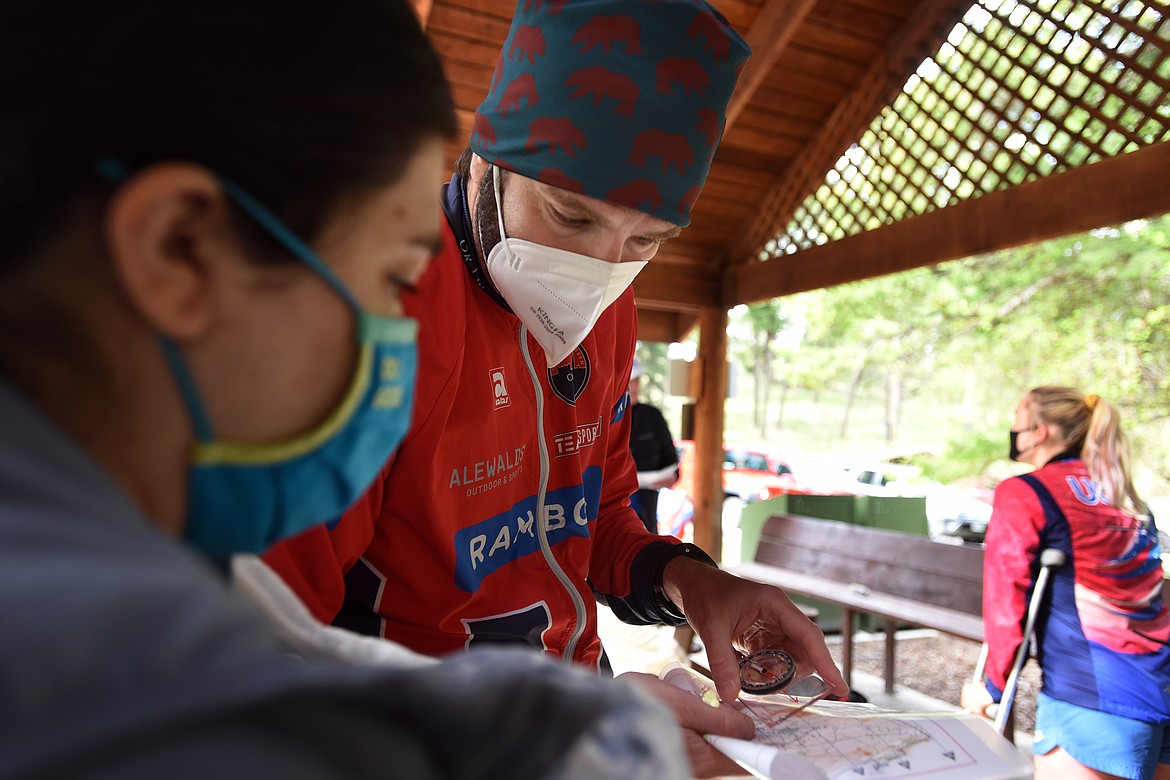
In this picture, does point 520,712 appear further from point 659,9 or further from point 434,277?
point 659,9

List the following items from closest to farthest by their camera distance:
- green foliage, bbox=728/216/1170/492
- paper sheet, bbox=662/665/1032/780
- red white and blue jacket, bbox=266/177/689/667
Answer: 1. paper sheet, bbox=662/665/1032/780
2. red white and blue jacket, bbox=266/177/689/667
3. green foliage, bbox=728/216/1170/492

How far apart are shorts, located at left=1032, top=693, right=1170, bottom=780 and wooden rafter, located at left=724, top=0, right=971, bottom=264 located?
3378 mm

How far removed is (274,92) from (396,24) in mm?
124

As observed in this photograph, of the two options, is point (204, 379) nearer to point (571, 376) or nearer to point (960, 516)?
point (571, 376)

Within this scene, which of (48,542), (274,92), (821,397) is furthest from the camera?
(821,397)

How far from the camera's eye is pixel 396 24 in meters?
0.59

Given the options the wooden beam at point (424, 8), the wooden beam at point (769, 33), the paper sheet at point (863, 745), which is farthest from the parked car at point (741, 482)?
the paper sheet at point (863, 745)

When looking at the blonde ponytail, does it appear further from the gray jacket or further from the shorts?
the gray jacket

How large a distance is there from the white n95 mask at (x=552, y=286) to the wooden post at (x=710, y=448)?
4982 mm

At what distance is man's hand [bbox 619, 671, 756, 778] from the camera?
107 cm

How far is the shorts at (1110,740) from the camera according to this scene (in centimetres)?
299

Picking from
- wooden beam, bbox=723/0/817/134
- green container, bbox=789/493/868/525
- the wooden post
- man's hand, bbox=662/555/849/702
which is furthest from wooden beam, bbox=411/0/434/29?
green container, bbox=789/493/868/525

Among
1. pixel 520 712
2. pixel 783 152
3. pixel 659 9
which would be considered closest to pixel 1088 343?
pixel 783 152

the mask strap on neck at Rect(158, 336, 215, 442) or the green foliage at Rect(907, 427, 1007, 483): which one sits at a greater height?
the mask strap on neck at Rect(158, 336, 215, 442)
